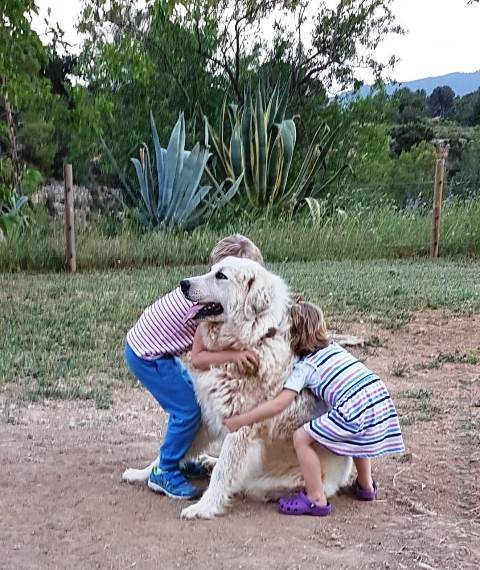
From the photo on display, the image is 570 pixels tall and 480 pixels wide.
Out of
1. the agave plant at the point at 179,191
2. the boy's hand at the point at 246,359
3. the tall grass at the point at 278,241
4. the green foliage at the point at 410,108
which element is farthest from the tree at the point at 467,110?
the boy's hand at the point at 246,359

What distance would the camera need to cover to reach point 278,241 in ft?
45.8

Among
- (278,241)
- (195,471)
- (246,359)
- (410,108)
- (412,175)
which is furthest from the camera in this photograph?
(410,108)

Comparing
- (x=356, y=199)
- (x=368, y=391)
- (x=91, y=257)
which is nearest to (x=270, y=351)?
(x=368, y=391)

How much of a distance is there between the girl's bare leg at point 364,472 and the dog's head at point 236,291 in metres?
0.84

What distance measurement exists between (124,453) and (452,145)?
25.5m

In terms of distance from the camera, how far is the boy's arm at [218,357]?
411 cm

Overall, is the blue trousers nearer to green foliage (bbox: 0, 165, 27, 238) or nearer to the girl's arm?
the girl's arm

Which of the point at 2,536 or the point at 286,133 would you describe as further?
the point at 286,133

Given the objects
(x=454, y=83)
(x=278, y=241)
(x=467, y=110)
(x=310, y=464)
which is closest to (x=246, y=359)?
(x=310, y=464)

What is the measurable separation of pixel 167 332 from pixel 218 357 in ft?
1.28

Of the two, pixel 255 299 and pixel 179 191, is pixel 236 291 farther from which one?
pixel 179 191

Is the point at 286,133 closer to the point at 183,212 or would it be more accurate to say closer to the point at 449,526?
the point at 183,212

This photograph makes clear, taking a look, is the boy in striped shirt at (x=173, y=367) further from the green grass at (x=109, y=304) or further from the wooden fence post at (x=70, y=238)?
the wooden fence post at (x=70, y=238)

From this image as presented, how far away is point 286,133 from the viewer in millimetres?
16125
